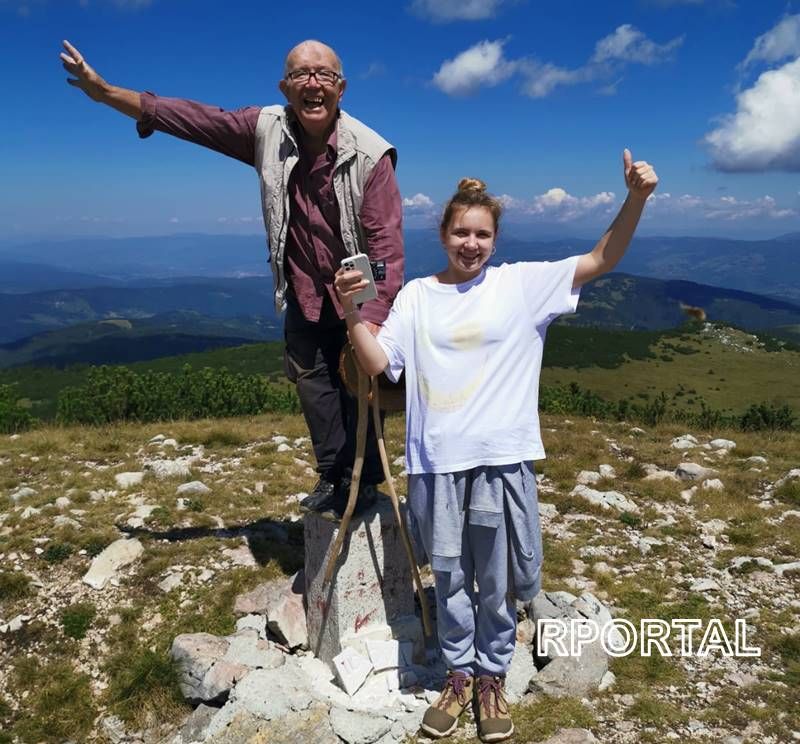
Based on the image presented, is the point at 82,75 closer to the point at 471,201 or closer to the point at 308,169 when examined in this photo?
the point at 308,169

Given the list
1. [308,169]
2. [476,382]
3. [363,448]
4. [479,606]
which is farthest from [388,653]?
[308,169]

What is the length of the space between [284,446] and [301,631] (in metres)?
5.42

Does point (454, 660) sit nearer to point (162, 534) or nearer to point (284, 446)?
point (162, 534)

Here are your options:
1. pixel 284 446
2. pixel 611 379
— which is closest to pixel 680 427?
pixel 284 446

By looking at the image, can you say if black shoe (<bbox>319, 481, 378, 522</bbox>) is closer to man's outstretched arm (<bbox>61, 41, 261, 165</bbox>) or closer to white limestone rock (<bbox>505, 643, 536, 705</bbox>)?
white limestone rock (<bbox>505, 643, 536, 705</bbox>)

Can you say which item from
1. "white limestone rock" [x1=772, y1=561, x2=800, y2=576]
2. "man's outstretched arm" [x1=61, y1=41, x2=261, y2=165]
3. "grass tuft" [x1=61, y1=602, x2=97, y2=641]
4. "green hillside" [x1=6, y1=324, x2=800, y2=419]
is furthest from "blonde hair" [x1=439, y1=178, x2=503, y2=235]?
"green hillside" [x1=6, y1=324, x2=800, y2=419]

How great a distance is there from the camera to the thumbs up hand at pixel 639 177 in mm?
3227

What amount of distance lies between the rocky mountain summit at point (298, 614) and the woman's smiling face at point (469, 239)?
9.63ft

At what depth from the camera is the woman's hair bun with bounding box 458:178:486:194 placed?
3725mm

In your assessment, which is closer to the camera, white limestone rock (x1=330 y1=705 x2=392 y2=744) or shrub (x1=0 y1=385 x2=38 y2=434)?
white limestone rock (x1=330 y1=705 x2=392 y2=744)

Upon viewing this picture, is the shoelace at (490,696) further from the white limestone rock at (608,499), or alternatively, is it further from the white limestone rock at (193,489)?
the white limestone rock at (193,489)

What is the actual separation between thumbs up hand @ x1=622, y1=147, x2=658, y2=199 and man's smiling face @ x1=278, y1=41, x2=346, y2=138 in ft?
6.44

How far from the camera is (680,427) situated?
506 inches

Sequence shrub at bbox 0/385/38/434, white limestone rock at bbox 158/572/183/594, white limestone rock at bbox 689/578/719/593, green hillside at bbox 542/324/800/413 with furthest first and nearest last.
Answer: green hillside at bbox 542/324/800/413 → shrub at bbox 0/385/38/434 → white limestone rock at bbox 689/578/719/593 → white limestone rock at bbox 158/572/183/594
